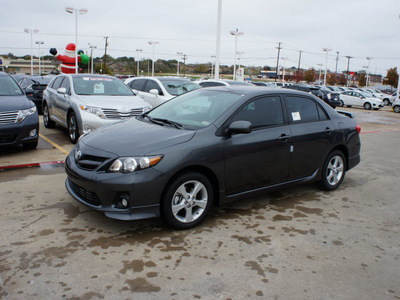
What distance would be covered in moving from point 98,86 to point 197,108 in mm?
5027

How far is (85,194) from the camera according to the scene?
3961 millimetres

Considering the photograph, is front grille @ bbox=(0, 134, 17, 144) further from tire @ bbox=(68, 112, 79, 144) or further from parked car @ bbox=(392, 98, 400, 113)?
parked car @ bbox=(392, 98, 400, 113)

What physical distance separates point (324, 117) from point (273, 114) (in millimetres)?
1156

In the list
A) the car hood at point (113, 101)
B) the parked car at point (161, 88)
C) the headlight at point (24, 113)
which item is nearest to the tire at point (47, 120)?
the car hood at point (113, 101)

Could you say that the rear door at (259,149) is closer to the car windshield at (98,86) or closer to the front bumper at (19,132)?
the front bumper at (19,132)

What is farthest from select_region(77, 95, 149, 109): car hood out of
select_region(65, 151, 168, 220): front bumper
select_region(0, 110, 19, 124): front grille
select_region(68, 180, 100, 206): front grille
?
select_region(65, 151, 168, 220): front bumper

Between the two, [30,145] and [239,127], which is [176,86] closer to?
[30,145]

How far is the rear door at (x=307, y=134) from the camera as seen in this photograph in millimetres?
5026

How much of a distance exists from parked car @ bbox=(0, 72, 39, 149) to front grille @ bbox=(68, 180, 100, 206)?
3.42m

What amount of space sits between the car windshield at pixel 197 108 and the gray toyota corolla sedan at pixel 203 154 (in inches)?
0.6

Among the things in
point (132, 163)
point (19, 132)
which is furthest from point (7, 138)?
point (132, 163)

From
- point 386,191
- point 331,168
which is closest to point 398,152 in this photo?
point 386,191

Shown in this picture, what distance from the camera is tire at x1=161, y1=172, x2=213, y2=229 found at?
383 centimetres

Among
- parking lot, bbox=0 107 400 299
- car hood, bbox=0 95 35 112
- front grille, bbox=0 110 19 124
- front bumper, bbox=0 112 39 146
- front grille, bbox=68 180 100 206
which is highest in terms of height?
car hood, bbox=0 95 35 112
